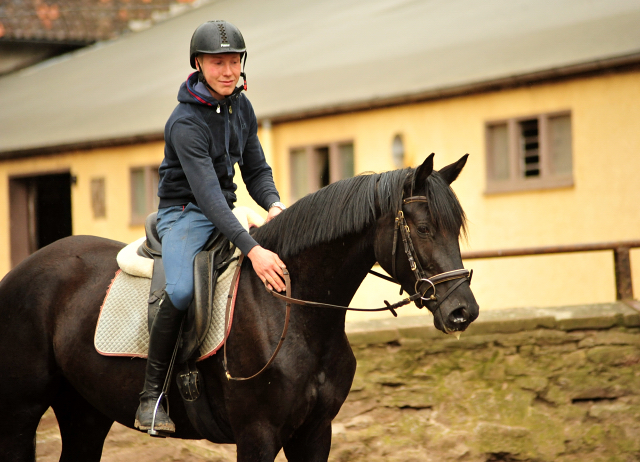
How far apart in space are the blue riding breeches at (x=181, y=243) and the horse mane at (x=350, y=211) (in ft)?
1.03

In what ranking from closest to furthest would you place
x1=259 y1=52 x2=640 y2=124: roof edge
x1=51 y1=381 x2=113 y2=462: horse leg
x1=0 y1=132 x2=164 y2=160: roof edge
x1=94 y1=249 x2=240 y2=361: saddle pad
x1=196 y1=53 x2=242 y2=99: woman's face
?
x1=196 y1=53 x2=242 y2=99: woman's face < x1=94 y1=249 x2=240 y2=361: saddle pad < x1=51 y1=381 x2=113 y2=462: horse leg < x1=259 y1=52 x2=640 y2=124: roof edge < x1=0 y1=132 x2=164 y2=160: roof edge

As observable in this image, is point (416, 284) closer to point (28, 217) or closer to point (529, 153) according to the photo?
point (529, 153)

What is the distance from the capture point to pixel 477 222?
39.2 feet

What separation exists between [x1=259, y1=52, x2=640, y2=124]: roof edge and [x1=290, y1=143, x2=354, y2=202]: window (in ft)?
2.02

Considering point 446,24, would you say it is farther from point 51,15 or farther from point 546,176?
point 51,15

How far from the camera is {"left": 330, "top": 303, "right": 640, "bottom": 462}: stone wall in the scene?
5.63 meters

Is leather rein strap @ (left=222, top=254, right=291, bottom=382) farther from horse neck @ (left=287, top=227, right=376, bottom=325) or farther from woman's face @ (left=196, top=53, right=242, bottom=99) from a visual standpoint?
woman's face @ (left=196, top=53, right=242, bottom=99)

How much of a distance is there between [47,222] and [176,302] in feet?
57.1

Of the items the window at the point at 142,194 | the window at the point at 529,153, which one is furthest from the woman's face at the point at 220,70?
the window at the point at 142,194

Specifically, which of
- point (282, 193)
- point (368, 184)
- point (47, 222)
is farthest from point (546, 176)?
point (47, 222)

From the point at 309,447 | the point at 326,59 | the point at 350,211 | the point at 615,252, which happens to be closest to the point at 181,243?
the point at 350,211

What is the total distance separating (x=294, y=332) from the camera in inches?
140

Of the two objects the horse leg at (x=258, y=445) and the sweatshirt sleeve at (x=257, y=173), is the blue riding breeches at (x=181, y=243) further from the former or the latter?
the horse leg at (x=258, y=445)

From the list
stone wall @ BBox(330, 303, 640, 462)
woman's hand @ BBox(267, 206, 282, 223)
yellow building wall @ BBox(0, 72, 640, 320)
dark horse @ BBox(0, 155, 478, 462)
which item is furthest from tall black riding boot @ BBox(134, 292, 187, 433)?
yellow building wall @ BBox(0, 72, 640, 320)
